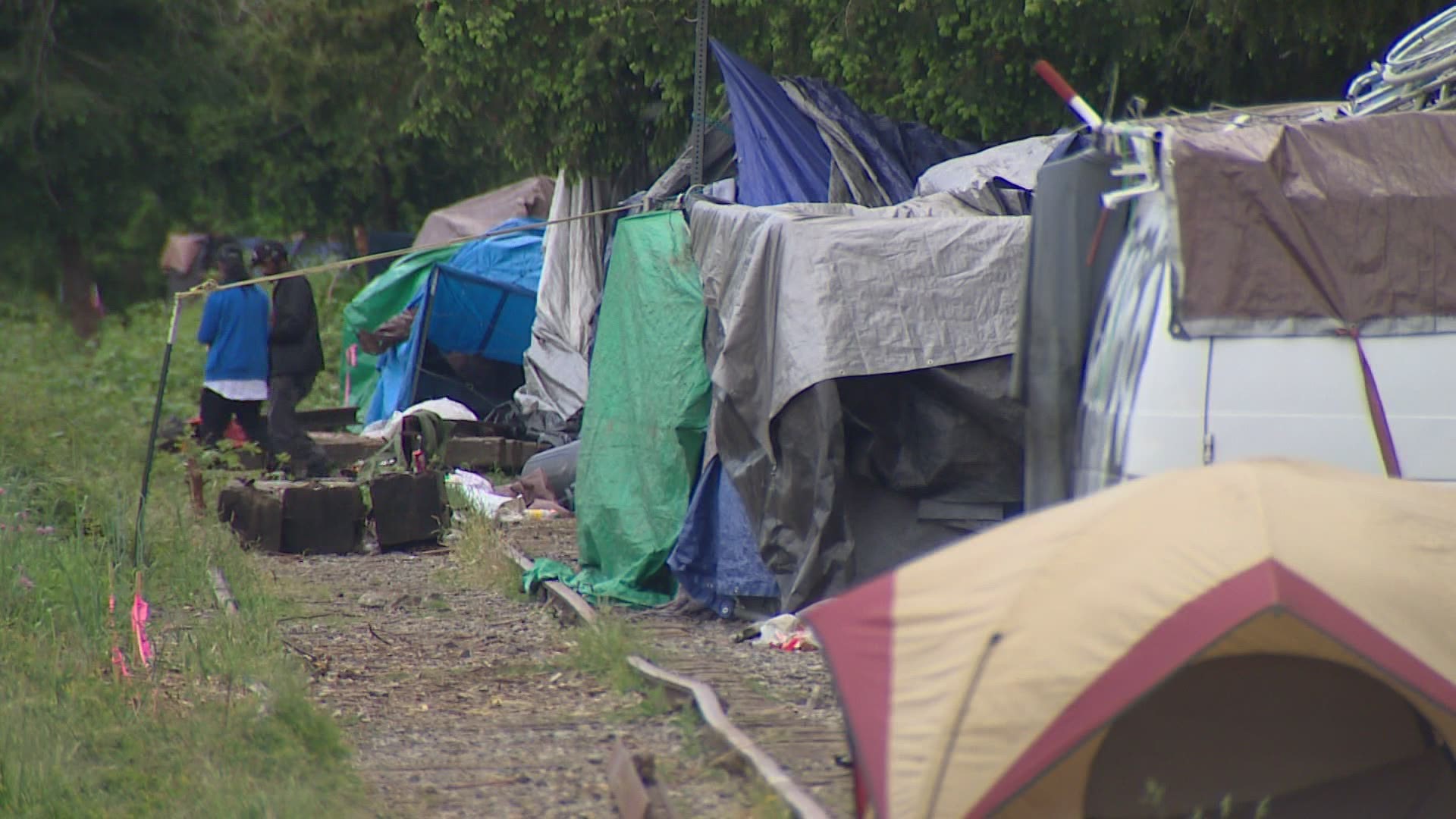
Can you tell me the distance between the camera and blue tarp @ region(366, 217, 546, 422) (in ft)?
56.8

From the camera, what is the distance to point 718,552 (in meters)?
8.88

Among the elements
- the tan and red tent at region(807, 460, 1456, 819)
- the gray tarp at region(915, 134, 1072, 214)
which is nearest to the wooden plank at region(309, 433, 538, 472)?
the gray tarp at region(915, 134, 1072, 214)

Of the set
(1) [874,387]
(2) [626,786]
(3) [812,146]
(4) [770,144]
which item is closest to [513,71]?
(4) [770,144]

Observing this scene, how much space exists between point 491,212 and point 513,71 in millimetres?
8367

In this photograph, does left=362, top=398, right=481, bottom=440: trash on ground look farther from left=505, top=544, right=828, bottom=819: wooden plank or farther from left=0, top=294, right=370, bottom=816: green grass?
left=505, top=544, right=828, bottom=819: wooden plank

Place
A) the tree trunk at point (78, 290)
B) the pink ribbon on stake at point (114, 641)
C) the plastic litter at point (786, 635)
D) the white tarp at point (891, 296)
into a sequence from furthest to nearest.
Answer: the tree trunk at point (78, 290), the plastic litter at point (786, 635), the white tarp at point (891, 296), the pink ribbon on stake at point (114, 641)

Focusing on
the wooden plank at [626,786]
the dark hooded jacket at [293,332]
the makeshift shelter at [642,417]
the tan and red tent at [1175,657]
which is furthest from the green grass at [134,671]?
the tan and red tent at [1175,657]

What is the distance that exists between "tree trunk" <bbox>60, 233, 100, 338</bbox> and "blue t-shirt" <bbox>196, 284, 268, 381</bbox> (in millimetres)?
16344

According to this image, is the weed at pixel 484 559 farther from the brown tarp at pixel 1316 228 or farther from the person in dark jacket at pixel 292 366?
the brown tarp at pixel 1316 228

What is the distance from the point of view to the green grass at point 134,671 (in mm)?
5684

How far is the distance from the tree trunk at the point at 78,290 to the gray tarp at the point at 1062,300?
2506 centimetres

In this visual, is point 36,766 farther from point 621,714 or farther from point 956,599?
point 956,599

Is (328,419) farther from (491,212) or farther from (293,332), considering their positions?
(491,212)

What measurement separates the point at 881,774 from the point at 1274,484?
126 cm
